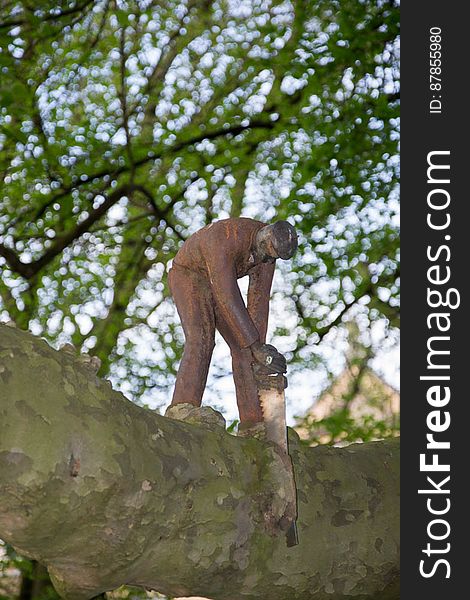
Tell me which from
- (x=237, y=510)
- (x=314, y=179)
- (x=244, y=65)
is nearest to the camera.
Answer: (x=237, y=510)

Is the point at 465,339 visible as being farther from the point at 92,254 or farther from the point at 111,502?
the point at 92,254

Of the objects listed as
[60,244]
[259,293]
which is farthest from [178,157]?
[259,293]

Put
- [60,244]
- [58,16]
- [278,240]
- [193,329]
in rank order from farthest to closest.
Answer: [60,244]
[58,16]
[193,329]
[278,240]

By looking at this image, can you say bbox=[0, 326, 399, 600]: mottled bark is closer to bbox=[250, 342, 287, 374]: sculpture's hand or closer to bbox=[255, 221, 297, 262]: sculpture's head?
bbox=[250, 342, 287, 374]: sculpture's hand

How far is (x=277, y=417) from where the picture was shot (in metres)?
2.06

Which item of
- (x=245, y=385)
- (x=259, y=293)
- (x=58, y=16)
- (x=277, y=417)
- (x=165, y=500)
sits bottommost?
(x=165, y=500)

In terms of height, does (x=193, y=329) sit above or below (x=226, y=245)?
below

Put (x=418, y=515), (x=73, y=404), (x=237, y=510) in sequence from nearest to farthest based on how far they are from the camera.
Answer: (x=73, y=404)
(x=237, y=510)
(x=418, y=515)

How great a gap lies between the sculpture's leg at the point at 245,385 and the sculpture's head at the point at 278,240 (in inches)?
9.3

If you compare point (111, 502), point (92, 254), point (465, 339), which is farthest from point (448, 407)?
point (92, 254)

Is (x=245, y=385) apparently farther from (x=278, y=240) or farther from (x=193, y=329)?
(x=278, y=240)

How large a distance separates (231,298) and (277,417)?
1.07 ft

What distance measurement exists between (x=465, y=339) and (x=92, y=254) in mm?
3724

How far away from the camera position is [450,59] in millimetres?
2369
